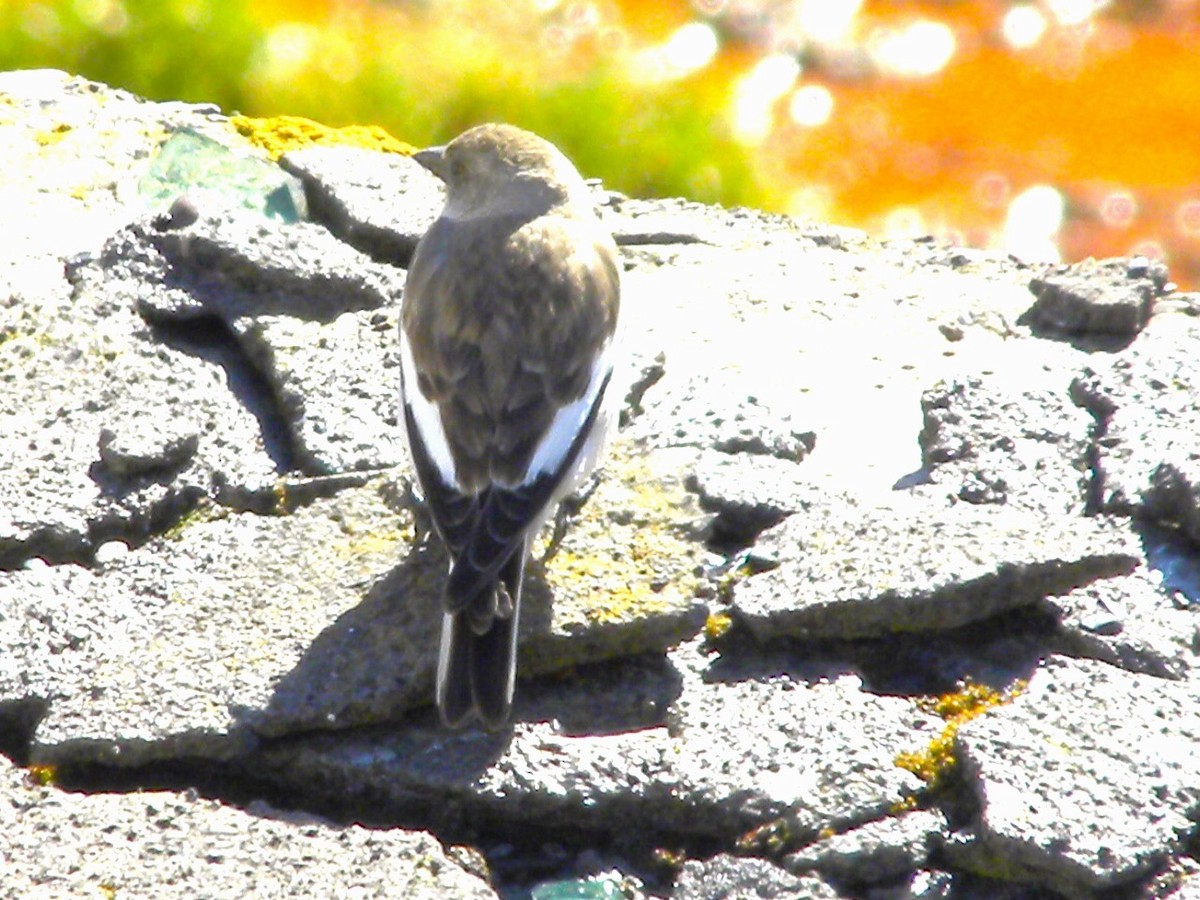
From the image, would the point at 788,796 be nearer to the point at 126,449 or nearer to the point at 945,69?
the point at 126,449

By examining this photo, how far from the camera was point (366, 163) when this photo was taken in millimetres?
5922

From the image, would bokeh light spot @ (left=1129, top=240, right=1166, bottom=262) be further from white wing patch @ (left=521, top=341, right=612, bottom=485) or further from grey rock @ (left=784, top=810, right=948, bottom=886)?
grey rock @ (left=784, top=810, right=948, bottom=886)

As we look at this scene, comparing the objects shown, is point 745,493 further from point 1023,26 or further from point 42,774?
point 1023,26

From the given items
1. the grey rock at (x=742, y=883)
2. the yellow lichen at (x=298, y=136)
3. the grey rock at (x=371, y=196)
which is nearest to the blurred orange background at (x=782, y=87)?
the yellow lichen at (x=298, y=136)

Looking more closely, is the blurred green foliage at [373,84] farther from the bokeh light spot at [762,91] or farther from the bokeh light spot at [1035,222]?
the bokeh light spot at [1035,222]

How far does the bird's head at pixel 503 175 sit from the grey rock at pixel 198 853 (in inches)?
66.8

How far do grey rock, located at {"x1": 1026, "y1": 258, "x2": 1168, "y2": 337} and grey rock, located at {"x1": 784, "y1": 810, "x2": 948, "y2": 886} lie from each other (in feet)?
6.43

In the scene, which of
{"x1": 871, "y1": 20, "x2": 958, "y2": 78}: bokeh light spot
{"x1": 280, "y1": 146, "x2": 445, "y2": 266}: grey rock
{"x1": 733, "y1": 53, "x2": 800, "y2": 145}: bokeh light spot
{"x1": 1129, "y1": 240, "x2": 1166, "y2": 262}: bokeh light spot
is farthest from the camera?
{"x1": 871, "y1": 20, "x2": 958, "y2": 78}: bokeh light spot

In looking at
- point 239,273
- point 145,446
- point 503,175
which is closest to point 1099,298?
point 503,175

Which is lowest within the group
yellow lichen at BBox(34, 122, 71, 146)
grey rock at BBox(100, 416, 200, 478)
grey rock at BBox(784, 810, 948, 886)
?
grey rock at BBox(784, 810, 948, 886)

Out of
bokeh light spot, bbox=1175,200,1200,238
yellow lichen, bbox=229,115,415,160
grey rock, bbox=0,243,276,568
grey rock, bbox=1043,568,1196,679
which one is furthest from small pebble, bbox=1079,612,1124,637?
bokeh light spot, bbox=1175,200,1200,238

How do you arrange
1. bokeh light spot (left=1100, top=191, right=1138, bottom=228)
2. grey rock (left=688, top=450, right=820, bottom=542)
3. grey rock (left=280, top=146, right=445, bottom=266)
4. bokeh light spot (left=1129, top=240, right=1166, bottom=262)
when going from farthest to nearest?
bokeh light spot (left=1100, top=191, right=1138, bottom=228) → bokeh light spot (left=1129, top=240, right=1166, bottom=262) → grey rock (left=280, top=146, right=445, bottom=266) → grey rock (left=688, top=450, right=820, bottom=542)

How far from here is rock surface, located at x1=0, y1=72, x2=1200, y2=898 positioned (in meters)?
3.81

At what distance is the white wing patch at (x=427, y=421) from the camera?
13.3 ft
